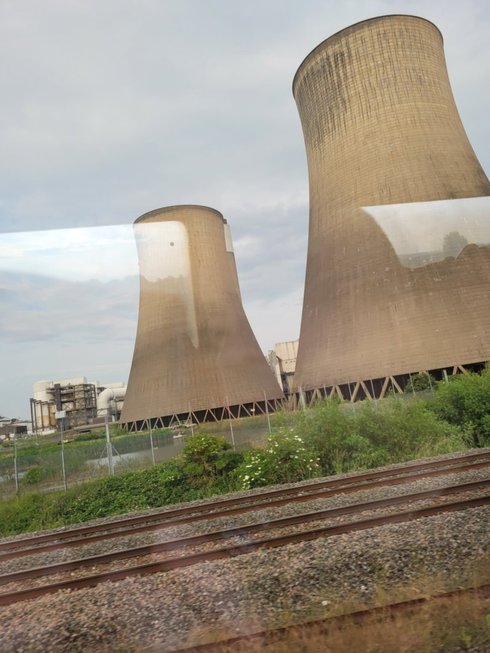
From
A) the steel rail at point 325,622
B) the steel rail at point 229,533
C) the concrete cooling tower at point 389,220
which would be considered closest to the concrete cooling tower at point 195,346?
the concrete cooling tower at point 389,220

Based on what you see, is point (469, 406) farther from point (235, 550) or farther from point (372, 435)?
point (235, 550)

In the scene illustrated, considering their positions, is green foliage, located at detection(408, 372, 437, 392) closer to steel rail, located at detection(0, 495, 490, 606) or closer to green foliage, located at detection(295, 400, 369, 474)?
green foliage, located at detection(295, 400, 369, 474)

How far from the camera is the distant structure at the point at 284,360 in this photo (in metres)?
30.6

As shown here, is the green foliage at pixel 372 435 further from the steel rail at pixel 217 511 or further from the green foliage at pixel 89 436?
the green foliage at pixel 89 436

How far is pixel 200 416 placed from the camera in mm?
21016

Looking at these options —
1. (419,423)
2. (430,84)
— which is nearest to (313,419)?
(419,423)

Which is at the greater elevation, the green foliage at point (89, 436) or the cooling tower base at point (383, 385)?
the cooling tower base at point (383, 385)

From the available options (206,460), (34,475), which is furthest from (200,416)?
(206,460)

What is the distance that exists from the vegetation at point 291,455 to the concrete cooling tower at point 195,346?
11.3 meters

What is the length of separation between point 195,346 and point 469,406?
1299 cm

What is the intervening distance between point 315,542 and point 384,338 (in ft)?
37.2

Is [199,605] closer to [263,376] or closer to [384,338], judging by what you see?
[384,338]

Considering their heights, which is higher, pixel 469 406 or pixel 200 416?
pixel 469 406

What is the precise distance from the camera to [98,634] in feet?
8.76
